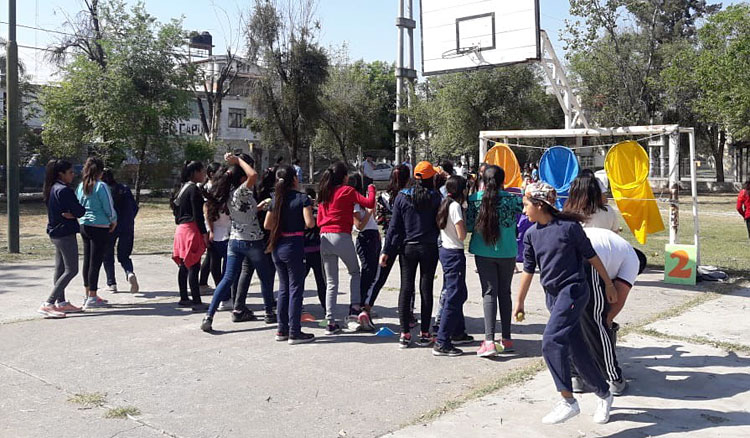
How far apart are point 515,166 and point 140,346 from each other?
7027 millimetres

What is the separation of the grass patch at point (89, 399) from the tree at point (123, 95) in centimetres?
2324

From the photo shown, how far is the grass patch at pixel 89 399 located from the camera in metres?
5.17

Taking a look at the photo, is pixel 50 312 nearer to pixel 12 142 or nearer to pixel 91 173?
pixel 91 173

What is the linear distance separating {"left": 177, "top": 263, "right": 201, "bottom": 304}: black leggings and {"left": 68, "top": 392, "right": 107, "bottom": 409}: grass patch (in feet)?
9.91

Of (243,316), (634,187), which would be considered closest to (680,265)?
(634,187)

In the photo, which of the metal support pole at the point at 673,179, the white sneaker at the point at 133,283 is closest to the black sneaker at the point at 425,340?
the white sneaker at the point at 133,283

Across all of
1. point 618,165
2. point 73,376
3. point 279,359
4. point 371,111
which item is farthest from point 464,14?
point 371,111

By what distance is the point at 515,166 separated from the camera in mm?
11742

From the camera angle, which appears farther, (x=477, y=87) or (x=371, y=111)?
(x=371, y=111)

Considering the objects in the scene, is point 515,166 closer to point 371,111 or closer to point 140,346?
point 140,346

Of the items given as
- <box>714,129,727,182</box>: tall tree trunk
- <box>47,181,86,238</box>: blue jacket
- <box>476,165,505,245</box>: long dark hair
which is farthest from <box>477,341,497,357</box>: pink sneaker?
<box>714,129,727,182</box>: tall tree trunk

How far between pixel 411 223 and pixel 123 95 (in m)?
22.9

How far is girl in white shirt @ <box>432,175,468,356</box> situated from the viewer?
6.36m

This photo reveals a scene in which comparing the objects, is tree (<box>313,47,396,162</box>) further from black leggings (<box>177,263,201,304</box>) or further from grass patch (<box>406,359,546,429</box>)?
grass patch (<box>406,359,546,429</box>)
